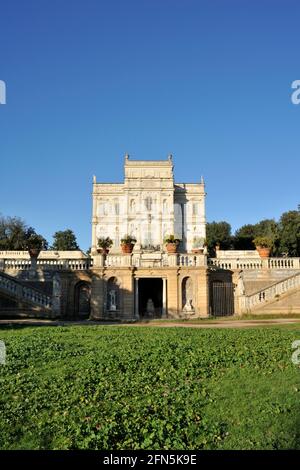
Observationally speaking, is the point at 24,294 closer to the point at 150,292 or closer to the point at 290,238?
the point at 150,292

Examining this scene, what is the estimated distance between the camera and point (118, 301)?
75.3ft

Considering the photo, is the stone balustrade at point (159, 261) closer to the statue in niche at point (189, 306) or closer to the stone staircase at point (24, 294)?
the statue in niche at point (189, 306)

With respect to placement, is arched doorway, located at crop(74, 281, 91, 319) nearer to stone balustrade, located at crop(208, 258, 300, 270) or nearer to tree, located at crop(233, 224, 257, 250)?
stone balustrade, located at crop(208, 258, 300, 270)

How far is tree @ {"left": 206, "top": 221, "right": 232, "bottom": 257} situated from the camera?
77.5 meters

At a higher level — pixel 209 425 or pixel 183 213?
pixel 183 213

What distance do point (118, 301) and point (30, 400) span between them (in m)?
16.8

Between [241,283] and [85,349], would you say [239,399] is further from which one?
[241,283]

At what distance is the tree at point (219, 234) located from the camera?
7750cm

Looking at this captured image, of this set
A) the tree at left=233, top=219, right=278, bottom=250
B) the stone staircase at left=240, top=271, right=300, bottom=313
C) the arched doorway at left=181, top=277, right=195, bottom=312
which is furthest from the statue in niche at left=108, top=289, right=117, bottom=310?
the tree at left=233, top=219, right=278, bottom=250

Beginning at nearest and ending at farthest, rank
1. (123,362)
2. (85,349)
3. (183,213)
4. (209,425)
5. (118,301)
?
1. (209,425)
2. (123,362)
3. (85,349)
4. (118,301)
5. (183,213)

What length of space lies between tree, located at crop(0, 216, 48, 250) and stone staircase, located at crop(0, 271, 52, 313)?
43.4 metres

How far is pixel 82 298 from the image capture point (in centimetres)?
2508
